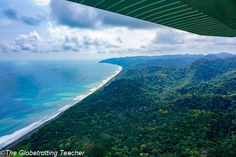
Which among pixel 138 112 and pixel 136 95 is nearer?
pixel 138 112

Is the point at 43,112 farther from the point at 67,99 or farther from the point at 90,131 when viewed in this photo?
the point at 90,131

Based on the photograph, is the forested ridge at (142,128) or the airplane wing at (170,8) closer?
the airplane wing at (170,8)

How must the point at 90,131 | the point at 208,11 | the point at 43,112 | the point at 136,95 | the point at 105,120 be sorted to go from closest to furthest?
1. the point at 208,11
2. the point at 90,131
3. the point at 105,120
4. the point at 43,112
5. the point at 136,95

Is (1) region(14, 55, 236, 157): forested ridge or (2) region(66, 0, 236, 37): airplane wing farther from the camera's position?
(1) region(14, 55, 236, 157): forested ridge

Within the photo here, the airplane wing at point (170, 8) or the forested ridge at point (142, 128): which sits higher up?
the airplane wing at point (170, 8)

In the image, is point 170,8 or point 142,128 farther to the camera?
point 142,128

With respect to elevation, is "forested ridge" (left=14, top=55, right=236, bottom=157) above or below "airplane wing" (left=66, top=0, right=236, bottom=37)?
below

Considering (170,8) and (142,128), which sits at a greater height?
(170,8)

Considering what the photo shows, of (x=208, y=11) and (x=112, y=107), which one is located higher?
(x=208, y=11)

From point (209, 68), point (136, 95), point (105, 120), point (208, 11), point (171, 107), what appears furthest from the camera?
point (209, 68)

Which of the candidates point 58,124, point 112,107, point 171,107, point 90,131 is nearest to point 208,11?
point 90,131
